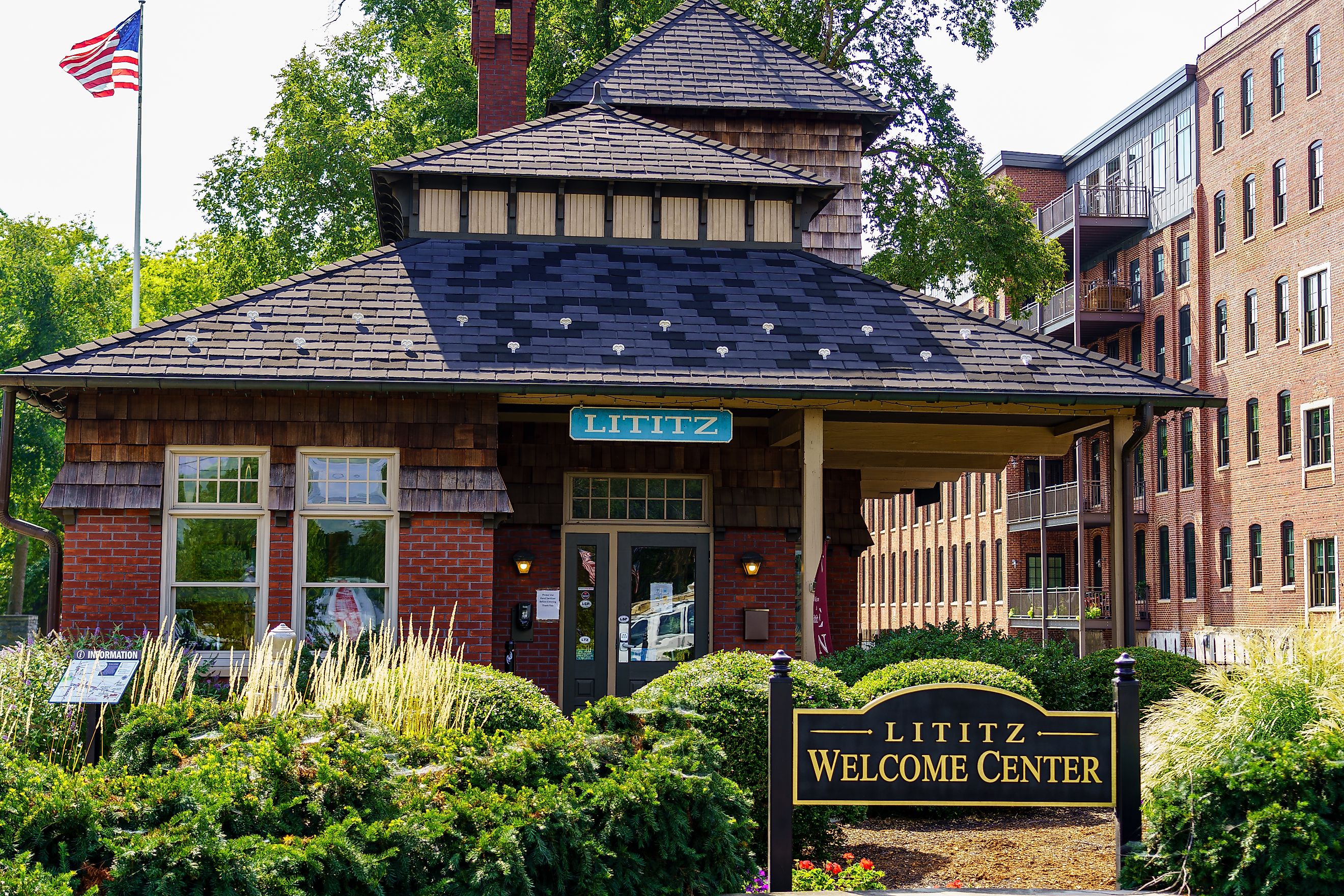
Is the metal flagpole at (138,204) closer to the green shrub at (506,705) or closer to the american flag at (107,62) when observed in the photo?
the american flag at (107,62)

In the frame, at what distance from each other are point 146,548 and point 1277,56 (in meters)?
32.6

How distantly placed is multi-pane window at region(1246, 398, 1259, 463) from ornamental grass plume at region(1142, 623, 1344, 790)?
95.3 ft

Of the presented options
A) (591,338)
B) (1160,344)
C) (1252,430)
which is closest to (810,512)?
(591,338)

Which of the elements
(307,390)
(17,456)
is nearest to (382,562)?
(307,390)

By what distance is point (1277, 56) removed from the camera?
35594mm

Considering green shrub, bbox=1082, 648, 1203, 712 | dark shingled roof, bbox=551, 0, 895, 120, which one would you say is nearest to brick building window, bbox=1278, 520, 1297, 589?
dark shingled roof, bbox=551, 0, 895, 120

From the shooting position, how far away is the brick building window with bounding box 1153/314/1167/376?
134 ft

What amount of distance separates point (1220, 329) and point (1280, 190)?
4.30 metres

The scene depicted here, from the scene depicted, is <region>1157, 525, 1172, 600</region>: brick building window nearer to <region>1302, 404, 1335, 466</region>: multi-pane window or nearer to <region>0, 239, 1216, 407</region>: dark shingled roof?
<region>1302, 404, 1335, 466</region>: multi-pane window

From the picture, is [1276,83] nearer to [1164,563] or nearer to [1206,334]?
[1206,334]

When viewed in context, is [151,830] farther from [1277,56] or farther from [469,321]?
[1277,56]

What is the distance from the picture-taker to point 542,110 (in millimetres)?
31203

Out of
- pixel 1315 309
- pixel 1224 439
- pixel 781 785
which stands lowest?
pixel 781 785

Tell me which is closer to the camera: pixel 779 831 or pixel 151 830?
pixel 151 830
